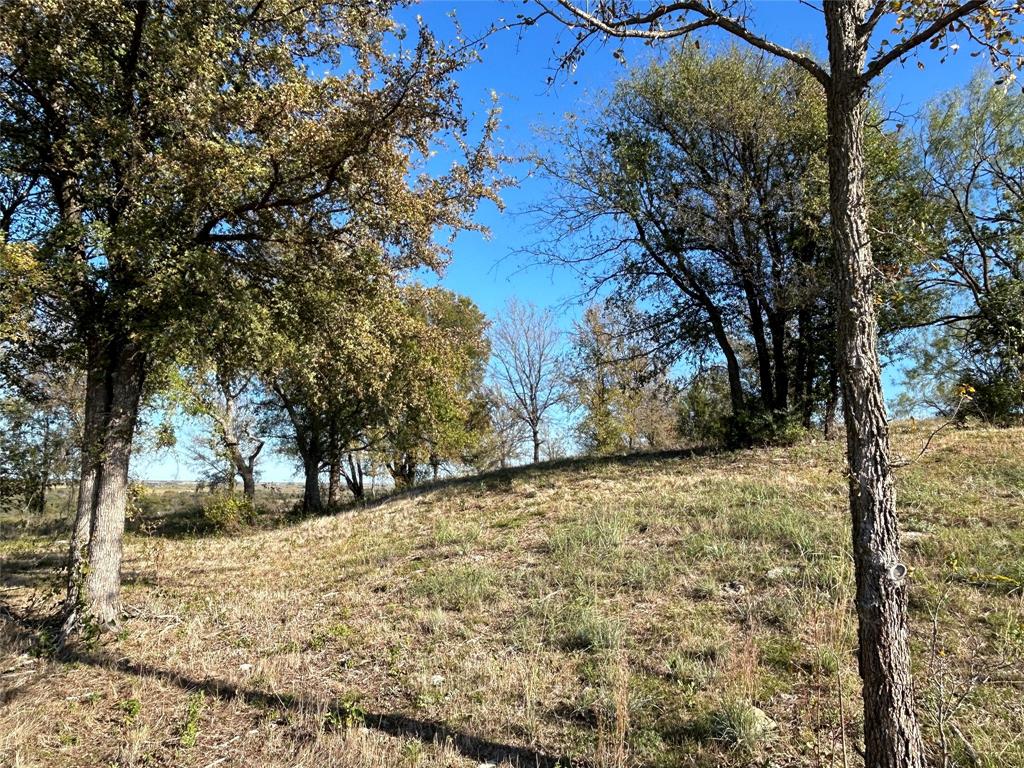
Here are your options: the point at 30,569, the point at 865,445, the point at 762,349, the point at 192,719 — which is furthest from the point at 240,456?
the point at 865,445

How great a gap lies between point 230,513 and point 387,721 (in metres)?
18.1

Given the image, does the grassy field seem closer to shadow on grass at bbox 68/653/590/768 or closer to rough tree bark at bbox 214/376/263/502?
shadow on grass at bbox 68/653/590/768

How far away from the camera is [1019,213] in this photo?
48.7ft

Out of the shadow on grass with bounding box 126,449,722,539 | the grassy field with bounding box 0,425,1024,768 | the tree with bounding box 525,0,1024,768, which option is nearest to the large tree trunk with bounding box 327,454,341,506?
the shadow on grass with bounding box 126,449,722,539

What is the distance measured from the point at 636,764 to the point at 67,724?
15.3 feet

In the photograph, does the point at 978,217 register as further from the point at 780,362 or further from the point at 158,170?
the point at 158,170

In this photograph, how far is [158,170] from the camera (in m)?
6.22

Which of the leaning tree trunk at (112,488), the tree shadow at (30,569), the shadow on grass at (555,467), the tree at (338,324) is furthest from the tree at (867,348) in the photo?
the shadow on grass at (555,467)

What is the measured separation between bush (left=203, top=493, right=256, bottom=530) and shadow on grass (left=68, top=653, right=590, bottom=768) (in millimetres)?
15192

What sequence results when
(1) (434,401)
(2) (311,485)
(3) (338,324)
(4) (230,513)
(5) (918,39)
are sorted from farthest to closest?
(2) (311,485), (1) (434,401), (4) (230,513), (3) (338,324), (5) (918,39)

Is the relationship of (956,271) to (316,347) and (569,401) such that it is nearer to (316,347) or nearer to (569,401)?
(316,347)

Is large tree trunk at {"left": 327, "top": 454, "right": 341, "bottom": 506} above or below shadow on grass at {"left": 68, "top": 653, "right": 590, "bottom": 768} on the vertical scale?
Result: above

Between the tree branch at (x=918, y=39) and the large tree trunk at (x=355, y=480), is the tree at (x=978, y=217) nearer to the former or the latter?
the tree branch at (x=918, y=39)

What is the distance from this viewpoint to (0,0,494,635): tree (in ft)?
20.3
